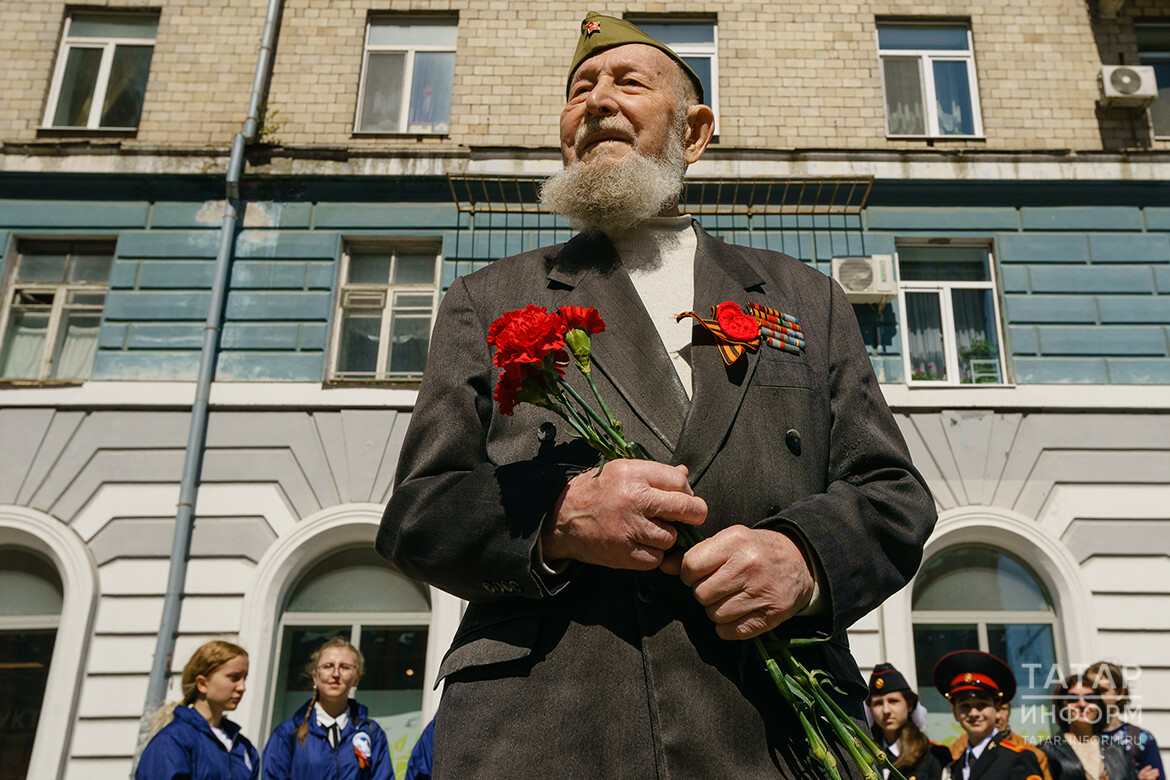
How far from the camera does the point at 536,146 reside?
10.3m

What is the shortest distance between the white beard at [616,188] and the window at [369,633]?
741 cm

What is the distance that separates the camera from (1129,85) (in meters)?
10.1

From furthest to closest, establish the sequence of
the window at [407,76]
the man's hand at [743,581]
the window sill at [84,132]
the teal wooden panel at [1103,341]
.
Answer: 1. the window at [407,76]
2. the window sill at [84,132]
3. the teal wooden panel at [1103,341]
4. the man's hand at [743,581]

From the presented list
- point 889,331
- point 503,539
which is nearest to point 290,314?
point 889,331

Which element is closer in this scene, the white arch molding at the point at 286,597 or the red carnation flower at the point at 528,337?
the red carnation flower at the point at 528,337

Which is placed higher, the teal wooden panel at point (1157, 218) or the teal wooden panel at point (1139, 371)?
the teal wooden panel at point (1157, 218)

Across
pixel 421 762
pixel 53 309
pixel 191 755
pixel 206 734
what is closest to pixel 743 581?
pixel 191 755

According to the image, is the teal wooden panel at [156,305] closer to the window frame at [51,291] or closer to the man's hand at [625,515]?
the window frame at [51,291]

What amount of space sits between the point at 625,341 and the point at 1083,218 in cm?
983

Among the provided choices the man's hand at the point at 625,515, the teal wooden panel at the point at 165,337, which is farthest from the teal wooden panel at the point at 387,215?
the man's hand at the point at 625,515

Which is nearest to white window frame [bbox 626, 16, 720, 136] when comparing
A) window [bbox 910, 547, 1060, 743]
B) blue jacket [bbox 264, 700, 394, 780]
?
window [bbox 910, 547, 1060, 743]

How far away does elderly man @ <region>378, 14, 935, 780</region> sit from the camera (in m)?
1.42

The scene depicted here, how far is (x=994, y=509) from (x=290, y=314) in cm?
699

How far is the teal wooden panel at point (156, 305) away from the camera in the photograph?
9.75 metres
